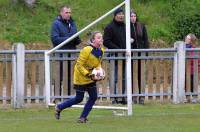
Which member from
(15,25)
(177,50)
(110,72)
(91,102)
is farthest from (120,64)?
(15,25)

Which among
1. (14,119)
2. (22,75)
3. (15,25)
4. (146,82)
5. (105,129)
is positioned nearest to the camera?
(105,129)

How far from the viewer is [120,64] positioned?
62.0 feet

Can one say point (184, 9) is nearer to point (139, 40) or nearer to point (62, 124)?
point (139, 40)

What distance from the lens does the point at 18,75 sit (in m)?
18.0

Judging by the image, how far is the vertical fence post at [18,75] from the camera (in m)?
18.0

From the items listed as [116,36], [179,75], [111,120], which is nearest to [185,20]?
[179,75]

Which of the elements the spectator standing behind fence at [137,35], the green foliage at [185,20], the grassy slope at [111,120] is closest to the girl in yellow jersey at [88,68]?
the grassy slope at [111,120]

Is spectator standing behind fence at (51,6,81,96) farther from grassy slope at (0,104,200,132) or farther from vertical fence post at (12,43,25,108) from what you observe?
grassy slope at (0,104,200,132)

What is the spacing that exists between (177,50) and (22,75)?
3828mm

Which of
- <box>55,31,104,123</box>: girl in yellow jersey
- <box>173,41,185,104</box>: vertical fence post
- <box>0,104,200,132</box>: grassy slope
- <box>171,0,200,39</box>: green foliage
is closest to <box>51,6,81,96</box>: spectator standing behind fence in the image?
<box>0,104,200,132</box>: grassy slope

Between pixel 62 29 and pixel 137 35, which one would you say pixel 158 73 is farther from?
pixel 62 29

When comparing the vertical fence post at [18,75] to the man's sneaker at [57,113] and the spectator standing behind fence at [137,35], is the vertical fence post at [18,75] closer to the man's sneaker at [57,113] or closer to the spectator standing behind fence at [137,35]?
the man's sneaker at [57,113]

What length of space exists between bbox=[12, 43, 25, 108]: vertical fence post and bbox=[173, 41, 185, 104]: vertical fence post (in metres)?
3.71

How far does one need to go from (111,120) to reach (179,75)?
3762mm
